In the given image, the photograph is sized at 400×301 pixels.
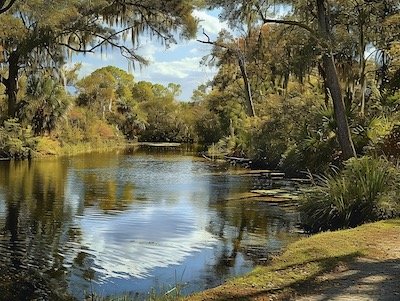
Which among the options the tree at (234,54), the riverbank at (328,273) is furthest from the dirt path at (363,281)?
the tree at (234,54)

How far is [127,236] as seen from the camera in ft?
32.5

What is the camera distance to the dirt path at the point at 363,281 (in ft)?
16.5

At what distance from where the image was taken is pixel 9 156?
30078mm

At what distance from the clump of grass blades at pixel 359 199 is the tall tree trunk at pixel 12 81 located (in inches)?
812

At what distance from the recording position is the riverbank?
203 inches

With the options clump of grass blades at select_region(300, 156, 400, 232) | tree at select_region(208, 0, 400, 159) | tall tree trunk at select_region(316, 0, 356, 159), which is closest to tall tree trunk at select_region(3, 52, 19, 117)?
tree at select_region(208, 0, 400, 159)

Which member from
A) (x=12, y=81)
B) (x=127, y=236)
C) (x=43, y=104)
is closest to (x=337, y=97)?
(x=127, y=236)

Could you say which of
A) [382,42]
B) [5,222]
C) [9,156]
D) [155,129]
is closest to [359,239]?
[5,222]

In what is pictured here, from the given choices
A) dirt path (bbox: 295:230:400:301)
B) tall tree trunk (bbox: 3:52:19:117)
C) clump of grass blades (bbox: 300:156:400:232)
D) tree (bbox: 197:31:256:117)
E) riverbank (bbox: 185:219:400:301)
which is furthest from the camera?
tree (bbox: 197:31:256:117)

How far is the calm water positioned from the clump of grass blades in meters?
0.74

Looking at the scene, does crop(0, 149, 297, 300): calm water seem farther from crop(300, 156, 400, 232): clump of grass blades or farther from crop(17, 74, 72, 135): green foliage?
crop(17, 74, 72, 135): green foliage

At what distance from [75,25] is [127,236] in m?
11.1

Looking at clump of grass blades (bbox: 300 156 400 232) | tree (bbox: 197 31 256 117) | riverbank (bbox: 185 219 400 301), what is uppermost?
tree (bbox: 197 31 256 117)

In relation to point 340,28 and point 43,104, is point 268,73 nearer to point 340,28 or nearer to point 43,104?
point 43,104
